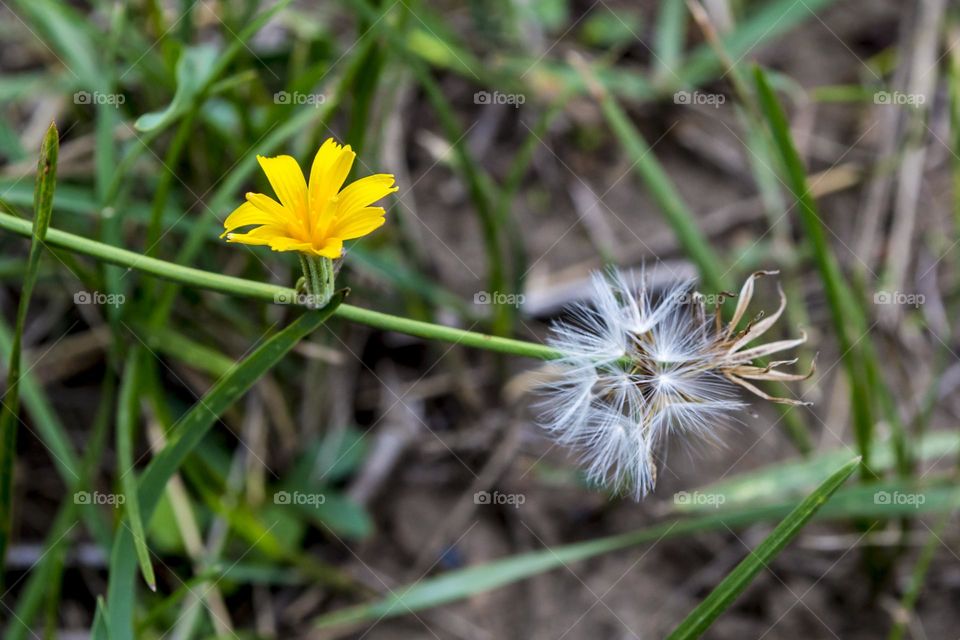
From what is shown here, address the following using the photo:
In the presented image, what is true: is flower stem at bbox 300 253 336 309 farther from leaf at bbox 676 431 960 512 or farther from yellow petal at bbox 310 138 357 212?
leaf at bbox 676 431 960 512

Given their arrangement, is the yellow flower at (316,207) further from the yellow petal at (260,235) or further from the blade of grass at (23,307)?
the blade of grass at (23,307)

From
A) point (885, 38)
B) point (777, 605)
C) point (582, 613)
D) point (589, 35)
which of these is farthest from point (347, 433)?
point (885, 38)

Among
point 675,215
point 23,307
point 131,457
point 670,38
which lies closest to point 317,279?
point 23,307

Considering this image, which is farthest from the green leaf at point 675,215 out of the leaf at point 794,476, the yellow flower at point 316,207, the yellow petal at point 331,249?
the yellow petal at point 331,249

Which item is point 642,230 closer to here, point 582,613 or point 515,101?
point 515,101

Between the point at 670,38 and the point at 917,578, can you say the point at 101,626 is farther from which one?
the point at 670,38

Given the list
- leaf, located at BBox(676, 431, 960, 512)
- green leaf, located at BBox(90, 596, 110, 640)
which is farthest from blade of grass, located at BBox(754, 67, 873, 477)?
green leaf, located at BBox(90, 596, 110, 640)
